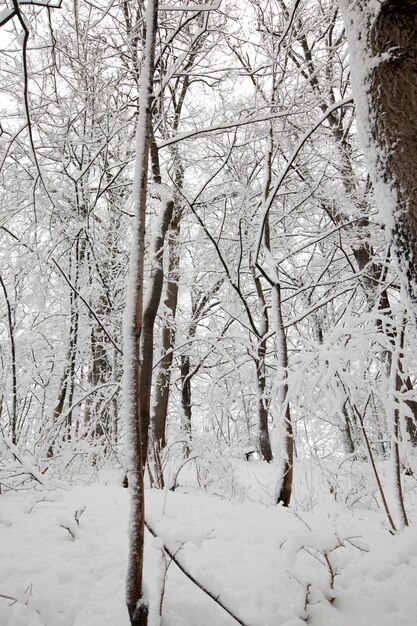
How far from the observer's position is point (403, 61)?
1.53 metres

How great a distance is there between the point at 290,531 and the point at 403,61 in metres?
2.43

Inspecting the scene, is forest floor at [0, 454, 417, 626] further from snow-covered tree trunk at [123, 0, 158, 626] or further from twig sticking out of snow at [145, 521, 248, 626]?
snow-covered tree trunk at [123, 0, 158, 626]

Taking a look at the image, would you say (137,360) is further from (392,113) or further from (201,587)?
(392,113)

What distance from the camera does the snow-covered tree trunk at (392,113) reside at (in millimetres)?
1459

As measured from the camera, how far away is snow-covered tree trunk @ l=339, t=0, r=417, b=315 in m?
1.46

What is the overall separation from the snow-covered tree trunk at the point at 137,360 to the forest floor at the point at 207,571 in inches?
7.3

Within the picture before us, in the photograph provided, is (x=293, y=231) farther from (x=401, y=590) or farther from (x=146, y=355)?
(x=401, y=590)

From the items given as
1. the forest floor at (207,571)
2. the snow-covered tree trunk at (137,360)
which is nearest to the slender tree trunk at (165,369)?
the forest floor at (207,571)

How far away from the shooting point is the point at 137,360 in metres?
1.34

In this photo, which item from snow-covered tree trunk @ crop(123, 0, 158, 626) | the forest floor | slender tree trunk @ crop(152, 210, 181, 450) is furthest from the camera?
slender tree trunk @ crop(152, 210, 181, 450)

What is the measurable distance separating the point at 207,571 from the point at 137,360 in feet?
3.33

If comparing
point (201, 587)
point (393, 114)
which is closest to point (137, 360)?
point (201, 587)

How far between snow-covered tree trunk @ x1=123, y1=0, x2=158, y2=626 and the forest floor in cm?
18

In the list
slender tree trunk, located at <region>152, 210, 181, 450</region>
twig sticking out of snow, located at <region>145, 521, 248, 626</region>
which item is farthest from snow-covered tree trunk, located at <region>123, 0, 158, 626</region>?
slender tree trunk, located at <region>152, 210, 181, 450</region>
